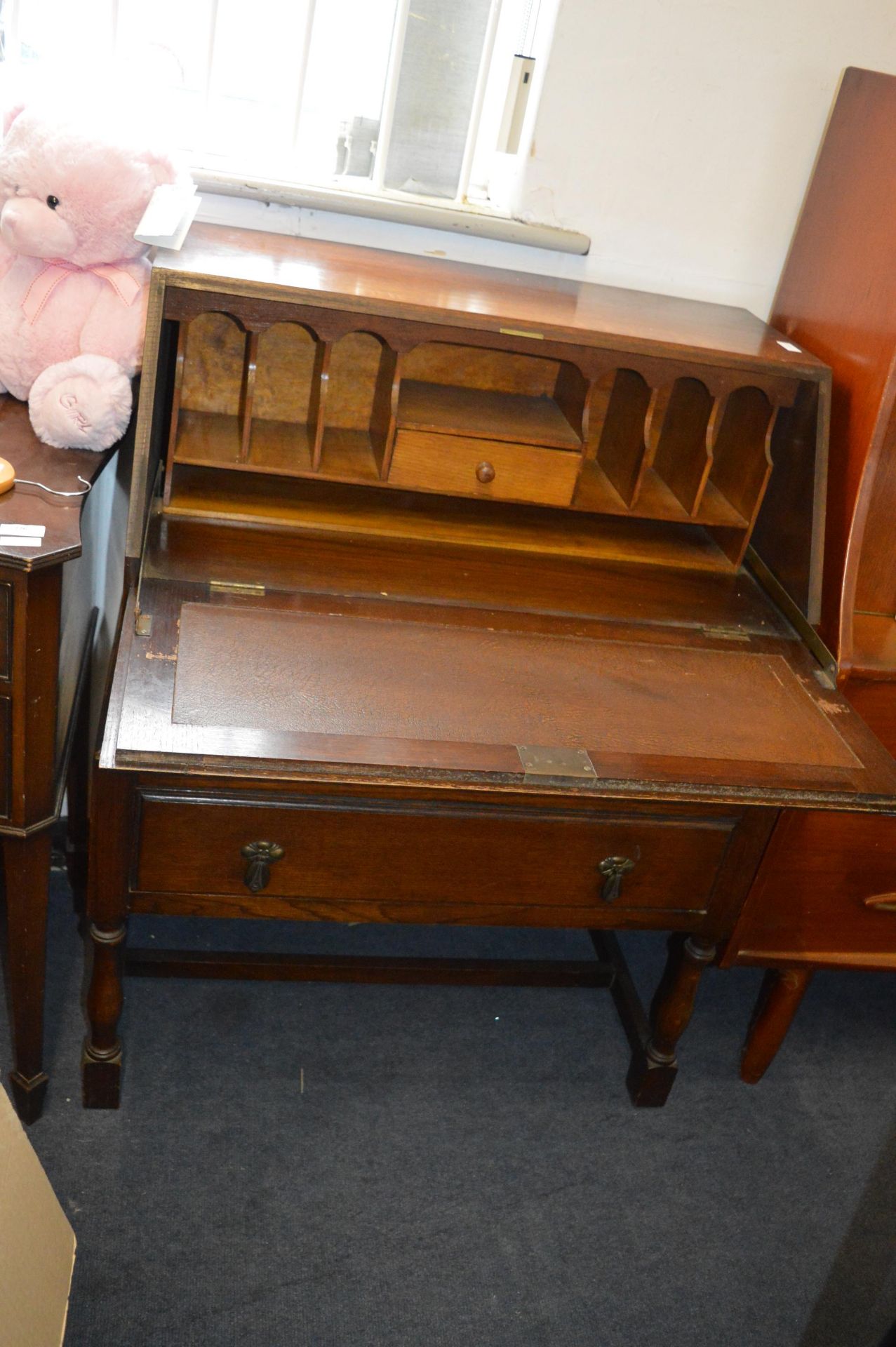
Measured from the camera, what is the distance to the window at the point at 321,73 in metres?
1.96

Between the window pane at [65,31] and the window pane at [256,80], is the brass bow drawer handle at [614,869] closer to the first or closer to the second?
the window pane at [256,80]

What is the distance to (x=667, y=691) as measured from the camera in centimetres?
162

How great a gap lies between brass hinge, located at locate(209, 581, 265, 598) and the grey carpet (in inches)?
35.1

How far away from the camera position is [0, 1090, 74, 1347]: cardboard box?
2.71 ft

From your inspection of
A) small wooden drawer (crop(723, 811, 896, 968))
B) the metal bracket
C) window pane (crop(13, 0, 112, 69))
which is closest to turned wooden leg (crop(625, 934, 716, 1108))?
small wooden drawer (crop(723, 811, 896, 968))

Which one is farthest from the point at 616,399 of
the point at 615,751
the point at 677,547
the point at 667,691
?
the point at 615,751

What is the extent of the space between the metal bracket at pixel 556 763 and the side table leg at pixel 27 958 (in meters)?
0.70

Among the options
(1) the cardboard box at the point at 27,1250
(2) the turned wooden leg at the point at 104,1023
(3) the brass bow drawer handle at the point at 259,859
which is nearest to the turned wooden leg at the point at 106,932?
(2) the turned wooden leg at the point at 104,1023

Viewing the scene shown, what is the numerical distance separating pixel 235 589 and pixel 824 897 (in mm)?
1104

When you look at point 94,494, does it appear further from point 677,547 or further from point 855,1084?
point 855,1084

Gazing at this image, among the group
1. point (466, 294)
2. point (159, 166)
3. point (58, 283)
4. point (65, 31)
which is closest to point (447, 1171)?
point (466, 294)

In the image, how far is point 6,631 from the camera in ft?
4.66

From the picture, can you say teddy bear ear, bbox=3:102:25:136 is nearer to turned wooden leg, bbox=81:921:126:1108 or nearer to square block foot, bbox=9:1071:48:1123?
turned wooden leg, bbox=81:921:126:1108

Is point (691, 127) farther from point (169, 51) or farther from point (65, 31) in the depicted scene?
point (65, 31)
